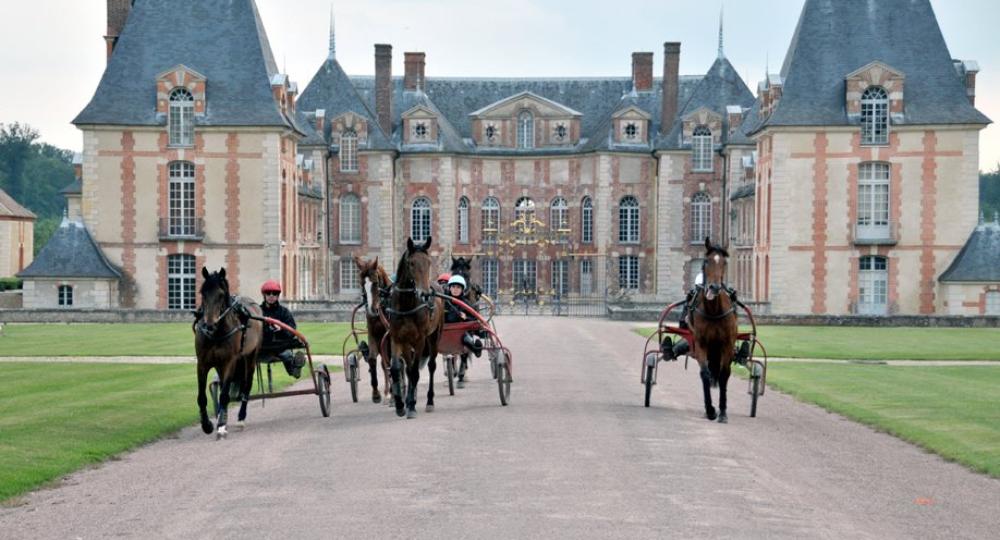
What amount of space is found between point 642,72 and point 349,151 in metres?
14.1

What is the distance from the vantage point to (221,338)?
14719 millimetres

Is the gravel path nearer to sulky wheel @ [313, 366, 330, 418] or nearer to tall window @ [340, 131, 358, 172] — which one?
sulky wheel @ [313, 366, 330, 418]

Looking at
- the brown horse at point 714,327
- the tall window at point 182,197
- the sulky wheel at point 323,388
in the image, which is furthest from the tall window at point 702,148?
the sulky wheel at point 323,388

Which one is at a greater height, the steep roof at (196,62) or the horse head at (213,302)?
the steep roof at (196,62)

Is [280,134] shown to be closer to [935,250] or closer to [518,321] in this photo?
[518,321]

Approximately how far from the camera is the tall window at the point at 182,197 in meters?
47.5

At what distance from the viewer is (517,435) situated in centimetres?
1423

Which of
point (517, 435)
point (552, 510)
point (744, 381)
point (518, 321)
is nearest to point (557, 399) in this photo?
point (517, 435)

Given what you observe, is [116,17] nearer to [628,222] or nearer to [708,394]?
[628,222]

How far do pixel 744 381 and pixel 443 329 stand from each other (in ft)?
22.5

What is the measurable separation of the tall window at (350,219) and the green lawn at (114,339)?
22.3 metres

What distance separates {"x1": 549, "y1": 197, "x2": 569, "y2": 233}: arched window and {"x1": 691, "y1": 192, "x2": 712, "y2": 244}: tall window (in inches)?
236

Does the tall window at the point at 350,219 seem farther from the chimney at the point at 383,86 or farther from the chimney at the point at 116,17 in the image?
the chimney at the point at 116,17

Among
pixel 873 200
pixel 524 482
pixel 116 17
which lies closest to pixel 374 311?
pixel 524 482
